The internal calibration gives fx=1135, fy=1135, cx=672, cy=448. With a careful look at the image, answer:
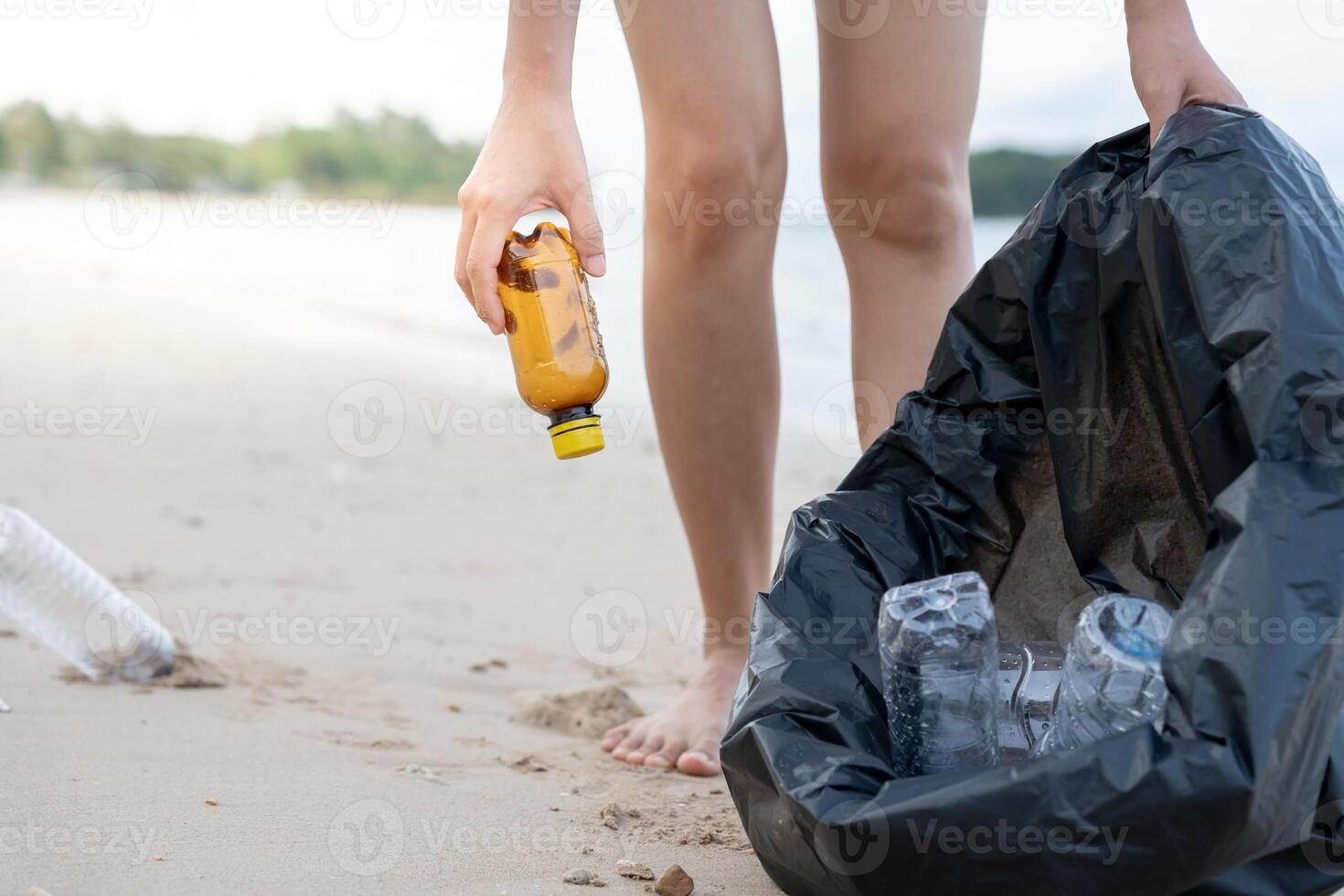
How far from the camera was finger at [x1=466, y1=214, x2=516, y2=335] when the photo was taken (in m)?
1.19

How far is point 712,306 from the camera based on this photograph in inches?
65.3

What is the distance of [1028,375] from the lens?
1280 millimetres

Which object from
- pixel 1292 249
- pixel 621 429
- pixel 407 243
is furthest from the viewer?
pixel 407 243

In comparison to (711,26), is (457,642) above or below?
below

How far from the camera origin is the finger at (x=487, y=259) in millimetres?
1187

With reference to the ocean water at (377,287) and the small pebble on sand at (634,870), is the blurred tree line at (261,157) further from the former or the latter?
the small pebble on sand at (634,870)

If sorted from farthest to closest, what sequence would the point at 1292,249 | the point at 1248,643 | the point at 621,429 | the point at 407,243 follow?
1. the point at 407,243
2. the point at 621,429
3. the point at 1292,249
4. the point at 1248,643

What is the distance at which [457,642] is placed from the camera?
2.20 metres

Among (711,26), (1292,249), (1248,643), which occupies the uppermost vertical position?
(711,26)

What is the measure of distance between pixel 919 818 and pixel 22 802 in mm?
927

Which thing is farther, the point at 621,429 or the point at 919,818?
Result: the point at 621,429

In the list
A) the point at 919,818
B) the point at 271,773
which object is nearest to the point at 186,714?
the point at 271,773

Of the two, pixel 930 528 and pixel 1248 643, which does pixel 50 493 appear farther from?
pixel 1248 643

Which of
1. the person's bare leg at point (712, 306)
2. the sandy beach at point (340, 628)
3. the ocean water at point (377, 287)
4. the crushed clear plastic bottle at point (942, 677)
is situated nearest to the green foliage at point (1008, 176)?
the ocean water at point (377, 287)
